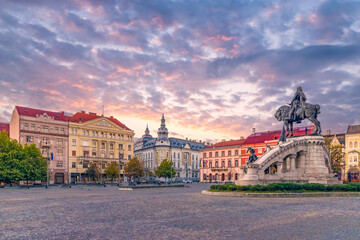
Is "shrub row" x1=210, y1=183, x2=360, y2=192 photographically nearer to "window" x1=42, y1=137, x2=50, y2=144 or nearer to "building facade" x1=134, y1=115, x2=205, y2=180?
"window" x1=42, y1=137, x2=50, y2=144

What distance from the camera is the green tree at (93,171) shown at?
83.9 m

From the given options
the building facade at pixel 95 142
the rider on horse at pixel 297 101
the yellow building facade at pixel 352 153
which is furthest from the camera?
the building facade at pixel 95 142

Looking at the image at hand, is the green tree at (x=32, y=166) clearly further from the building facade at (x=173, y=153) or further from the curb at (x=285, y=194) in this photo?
the building facade at (x=173, y=153)

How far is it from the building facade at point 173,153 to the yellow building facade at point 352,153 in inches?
2298

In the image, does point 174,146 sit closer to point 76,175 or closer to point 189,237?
point 76,175

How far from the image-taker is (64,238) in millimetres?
10039

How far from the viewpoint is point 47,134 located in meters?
83.1

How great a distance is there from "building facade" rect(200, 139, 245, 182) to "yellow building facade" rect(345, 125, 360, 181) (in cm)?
2757

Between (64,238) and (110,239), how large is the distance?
146 centimetres

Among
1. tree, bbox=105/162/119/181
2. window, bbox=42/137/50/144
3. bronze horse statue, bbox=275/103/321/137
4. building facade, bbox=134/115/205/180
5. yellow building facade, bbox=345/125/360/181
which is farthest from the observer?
building facade, bbox=134/115/205/180

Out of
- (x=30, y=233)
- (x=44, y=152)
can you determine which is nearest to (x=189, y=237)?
(x=30, y=233)

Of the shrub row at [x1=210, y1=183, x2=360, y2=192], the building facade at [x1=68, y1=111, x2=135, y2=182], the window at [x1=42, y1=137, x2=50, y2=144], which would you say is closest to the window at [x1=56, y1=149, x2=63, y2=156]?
the building facade at [x1=68, y1=111, x2=135, y2=182]

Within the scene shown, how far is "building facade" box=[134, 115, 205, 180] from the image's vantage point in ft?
404

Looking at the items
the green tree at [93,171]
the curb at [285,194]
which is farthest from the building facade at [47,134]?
the curb at [285,194]
